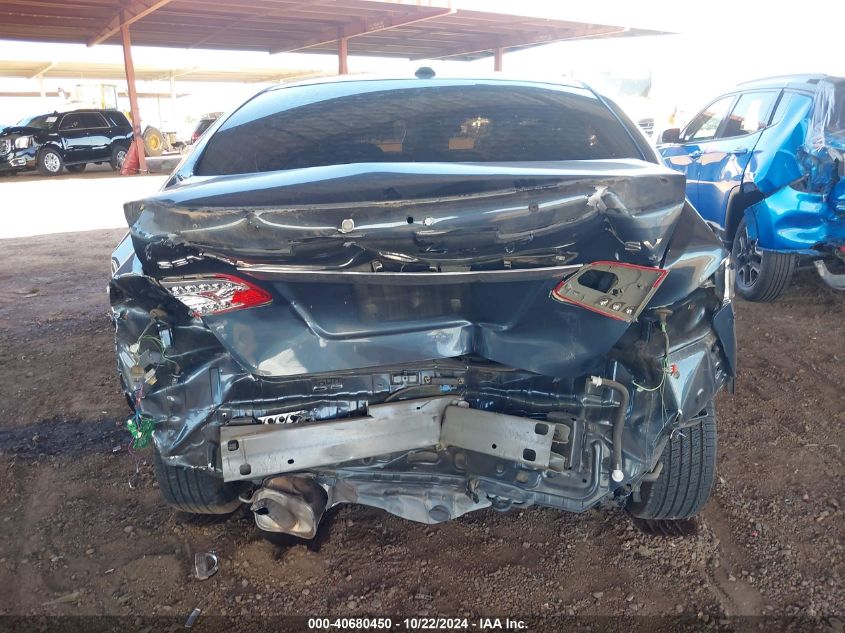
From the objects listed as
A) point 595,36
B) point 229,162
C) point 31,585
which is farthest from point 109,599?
point 595,36

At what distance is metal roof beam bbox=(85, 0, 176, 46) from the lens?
15.0 meters

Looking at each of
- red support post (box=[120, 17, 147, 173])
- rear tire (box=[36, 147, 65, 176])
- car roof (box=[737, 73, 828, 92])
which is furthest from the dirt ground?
rear tire (box=[36, 147, 65, 176])

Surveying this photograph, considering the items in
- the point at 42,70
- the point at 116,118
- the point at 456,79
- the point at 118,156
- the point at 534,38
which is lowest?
the point at 118,156

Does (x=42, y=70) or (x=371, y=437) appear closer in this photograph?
(x=371, y=437)

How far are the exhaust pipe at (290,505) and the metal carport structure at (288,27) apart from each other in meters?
15.2

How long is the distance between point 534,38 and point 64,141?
14512 millimetres

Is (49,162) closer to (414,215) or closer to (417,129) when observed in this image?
(417,129)

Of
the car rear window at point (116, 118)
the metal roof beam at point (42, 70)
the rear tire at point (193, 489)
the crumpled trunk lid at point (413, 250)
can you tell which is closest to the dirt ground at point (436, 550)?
the rear tire at point (193, 489)

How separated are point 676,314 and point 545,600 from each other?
3.48 feet

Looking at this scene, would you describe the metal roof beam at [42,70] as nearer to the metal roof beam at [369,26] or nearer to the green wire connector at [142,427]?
the metal roof beam at [369,26]

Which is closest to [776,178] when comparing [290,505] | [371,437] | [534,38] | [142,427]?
[371,437]

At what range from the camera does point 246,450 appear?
198 cm

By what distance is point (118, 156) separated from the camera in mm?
18438

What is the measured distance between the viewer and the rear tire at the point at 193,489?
234cm
